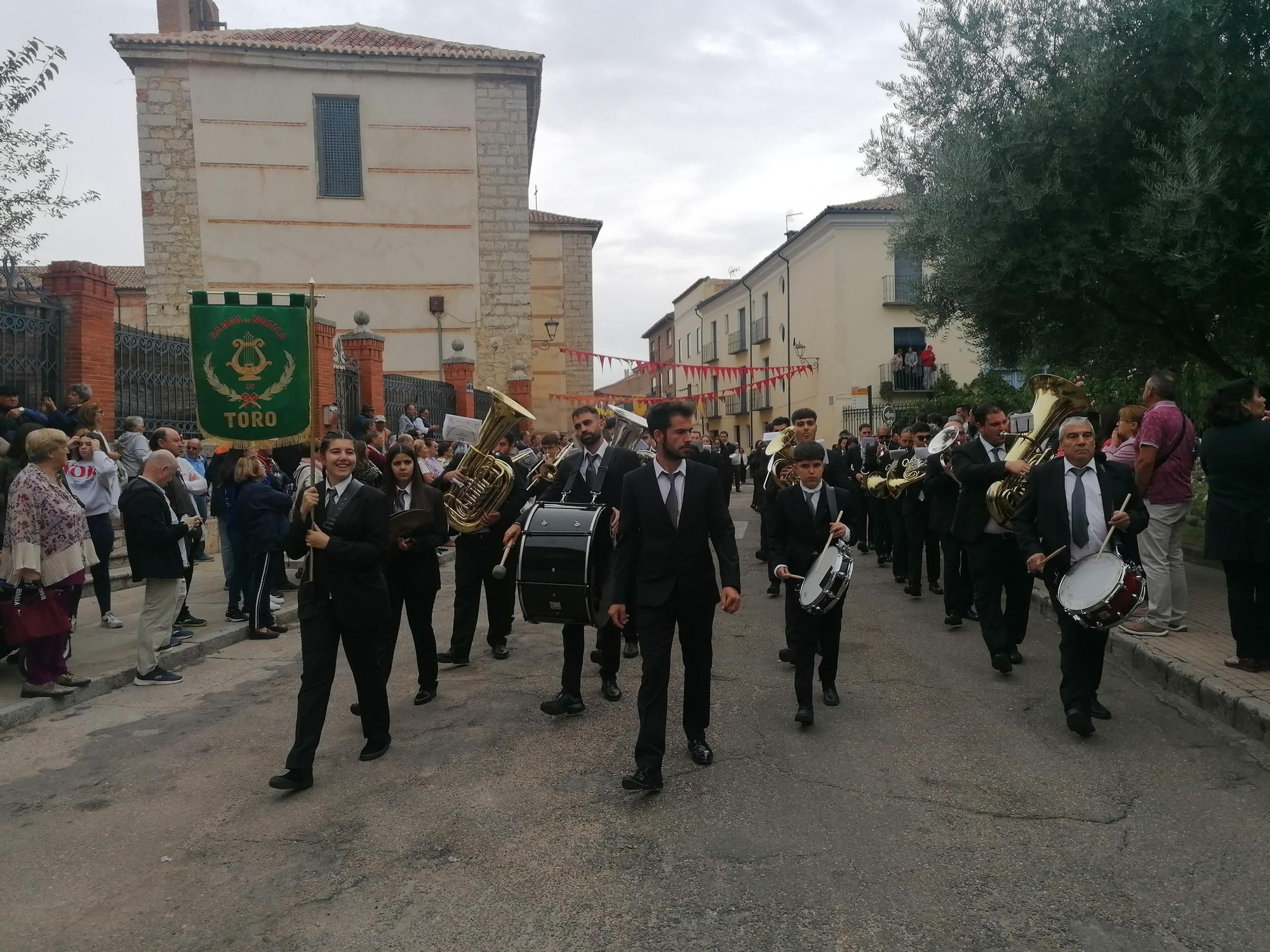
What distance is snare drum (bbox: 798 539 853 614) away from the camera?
5625 millimetres

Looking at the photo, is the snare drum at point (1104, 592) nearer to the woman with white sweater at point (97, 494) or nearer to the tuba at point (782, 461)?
the tuba at point (782, 461)

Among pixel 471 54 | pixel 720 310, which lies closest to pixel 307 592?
pixel 471 54

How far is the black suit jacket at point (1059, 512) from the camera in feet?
18.5

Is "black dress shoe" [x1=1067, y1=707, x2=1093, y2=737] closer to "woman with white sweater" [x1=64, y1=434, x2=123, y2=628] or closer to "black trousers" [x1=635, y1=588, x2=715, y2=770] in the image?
"black trousers" [x1=635, y1=588, x2=715, y2=770]

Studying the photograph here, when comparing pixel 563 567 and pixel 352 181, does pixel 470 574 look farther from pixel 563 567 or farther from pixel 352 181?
pixel 352 181

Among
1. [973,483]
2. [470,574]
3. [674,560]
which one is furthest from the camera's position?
[470,574]

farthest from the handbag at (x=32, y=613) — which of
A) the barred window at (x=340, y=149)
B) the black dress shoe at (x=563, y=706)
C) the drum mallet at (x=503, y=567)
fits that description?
the barred window at (x=340, y=149)

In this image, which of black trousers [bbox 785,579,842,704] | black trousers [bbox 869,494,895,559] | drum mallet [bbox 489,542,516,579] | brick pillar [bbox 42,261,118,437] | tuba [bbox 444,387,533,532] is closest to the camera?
black trousers [bbox 785,579,842,704]

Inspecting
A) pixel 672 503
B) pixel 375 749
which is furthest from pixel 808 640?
pixel 375 749

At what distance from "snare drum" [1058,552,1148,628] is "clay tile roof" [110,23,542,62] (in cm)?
2587

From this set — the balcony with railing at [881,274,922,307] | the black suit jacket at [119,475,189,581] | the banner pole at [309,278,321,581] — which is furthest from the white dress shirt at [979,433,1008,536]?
the balcony with railing at [881,274,922,307]

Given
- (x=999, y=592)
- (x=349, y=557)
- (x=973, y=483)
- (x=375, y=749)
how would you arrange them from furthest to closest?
(x=973, y=483), (x=999, y=592), (x=375, y=749), (x=349, y=557)

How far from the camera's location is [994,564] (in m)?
6.99

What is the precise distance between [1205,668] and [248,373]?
627 cm
